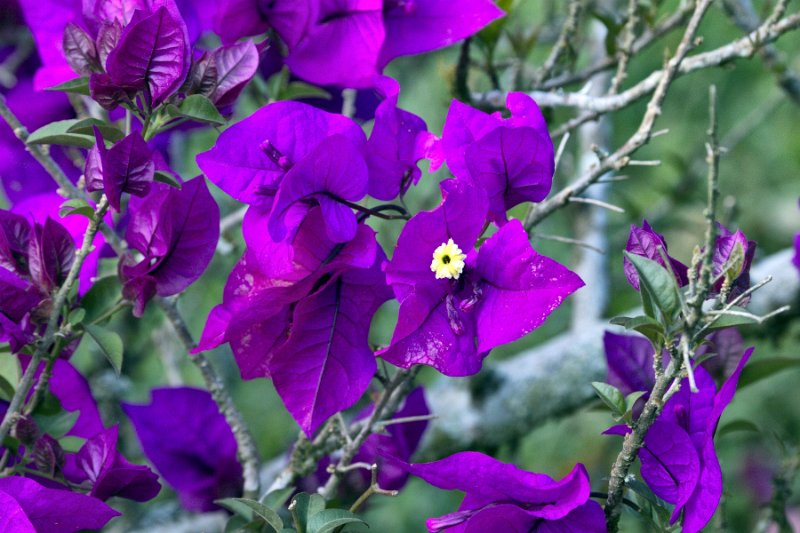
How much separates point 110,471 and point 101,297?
121 millimetres

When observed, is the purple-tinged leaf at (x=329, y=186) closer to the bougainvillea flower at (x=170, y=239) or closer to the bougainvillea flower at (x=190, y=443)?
the bougainvillea flower at (x=170, y=239)

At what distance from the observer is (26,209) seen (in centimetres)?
65

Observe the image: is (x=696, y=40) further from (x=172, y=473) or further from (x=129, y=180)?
(x=172, y=473)

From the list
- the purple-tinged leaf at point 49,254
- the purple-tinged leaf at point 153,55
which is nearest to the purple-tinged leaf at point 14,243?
the purple-tinged leaf at point 49,254

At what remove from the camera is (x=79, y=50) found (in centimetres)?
53

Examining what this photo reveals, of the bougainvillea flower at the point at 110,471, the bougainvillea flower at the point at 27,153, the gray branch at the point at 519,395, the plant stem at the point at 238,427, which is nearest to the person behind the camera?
the bougainvillea flower at the point at 110,471

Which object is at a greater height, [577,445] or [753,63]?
[753,63]

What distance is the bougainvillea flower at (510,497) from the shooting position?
468 mm

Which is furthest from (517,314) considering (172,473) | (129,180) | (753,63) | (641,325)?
(753,63)

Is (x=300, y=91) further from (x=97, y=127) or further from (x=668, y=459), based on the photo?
(x=668, y=459)

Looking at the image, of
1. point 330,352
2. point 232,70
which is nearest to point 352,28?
Result: point 232,70

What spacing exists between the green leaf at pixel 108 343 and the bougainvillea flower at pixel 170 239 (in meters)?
0.02

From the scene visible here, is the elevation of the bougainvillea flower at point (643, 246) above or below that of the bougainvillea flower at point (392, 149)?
below

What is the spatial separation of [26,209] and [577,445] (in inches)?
45.3
